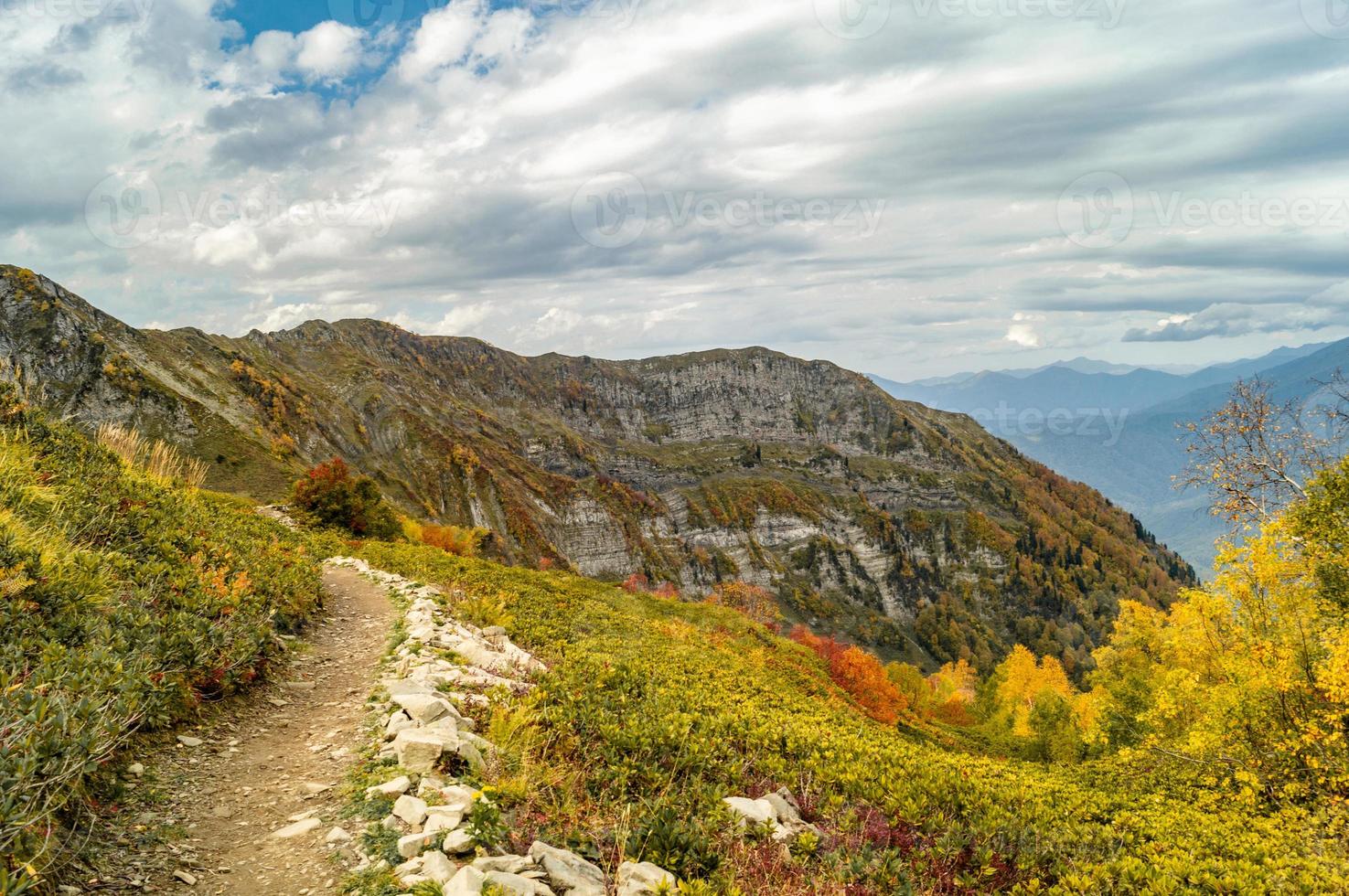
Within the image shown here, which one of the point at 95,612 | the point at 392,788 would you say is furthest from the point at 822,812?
the point at 95,612

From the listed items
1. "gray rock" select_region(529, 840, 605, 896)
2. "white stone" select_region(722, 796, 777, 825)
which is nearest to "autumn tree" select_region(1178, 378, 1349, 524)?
"white stone" select_region(722, 796, 777, 825)

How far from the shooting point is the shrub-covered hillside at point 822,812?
7695mm

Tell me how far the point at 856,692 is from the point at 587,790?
129 feet

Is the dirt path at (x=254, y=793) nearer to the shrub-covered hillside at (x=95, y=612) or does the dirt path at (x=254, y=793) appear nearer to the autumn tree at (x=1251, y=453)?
the shrub-covered hillside at (x=95, y=612)

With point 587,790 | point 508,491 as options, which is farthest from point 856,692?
point 508,491


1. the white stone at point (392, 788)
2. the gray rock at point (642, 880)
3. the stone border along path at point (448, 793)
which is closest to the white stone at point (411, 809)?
the stone border along path at point (448, 793)

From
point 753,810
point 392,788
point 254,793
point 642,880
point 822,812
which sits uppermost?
point 392,788

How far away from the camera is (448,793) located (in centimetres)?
756

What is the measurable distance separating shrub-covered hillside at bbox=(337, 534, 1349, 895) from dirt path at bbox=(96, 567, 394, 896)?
90.5 inches

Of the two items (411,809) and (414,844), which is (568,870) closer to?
(414,844)

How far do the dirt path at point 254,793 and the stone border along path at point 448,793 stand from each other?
1.73 ft

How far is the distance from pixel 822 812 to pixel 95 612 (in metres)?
11.5

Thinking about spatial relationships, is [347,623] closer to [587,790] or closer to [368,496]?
[587,790]

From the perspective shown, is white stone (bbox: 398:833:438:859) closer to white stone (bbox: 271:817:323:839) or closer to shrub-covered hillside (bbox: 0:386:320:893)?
white stone (bbox: 271:817:323:839)
